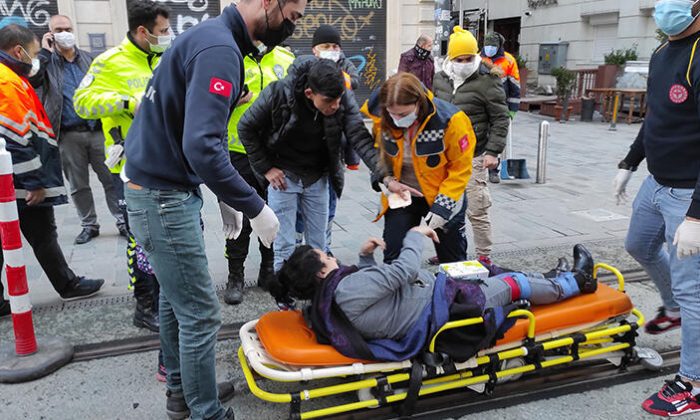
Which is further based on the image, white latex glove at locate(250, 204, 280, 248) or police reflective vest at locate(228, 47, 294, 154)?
police reflective vest at locate(228, 47, 294, 154)

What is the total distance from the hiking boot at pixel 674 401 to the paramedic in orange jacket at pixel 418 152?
145cm

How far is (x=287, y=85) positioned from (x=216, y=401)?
191cm

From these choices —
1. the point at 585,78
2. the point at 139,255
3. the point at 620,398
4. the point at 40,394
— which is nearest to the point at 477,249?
the point at 620,398

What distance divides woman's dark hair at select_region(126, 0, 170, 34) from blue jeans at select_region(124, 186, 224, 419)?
146 centimetres

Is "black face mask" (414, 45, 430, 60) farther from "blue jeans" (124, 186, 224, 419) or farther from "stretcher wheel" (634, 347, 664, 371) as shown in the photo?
→ "blue jeans" (124, 186, 224, 419)

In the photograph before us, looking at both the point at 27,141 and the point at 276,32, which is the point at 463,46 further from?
the point at 27,141

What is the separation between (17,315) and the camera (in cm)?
326

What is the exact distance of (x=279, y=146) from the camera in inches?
146

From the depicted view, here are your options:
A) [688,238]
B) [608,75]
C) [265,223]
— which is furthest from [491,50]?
[608,75]

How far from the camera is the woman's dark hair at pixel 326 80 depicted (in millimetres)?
3289

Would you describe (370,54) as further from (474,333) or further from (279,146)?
(474,333)

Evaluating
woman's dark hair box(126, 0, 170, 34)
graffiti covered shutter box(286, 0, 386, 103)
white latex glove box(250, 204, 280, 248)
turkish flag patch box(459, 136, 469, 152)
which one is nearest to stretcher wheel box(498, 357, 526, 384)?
turkish flag patch box(459, 136, 469, 152)

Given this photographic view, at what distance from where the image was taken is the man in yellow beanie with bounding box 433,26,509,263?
470cm

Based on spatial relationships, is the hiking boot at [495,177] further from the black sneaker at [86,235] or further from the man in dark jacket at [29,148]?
the man in dark jacket at [29,148]
